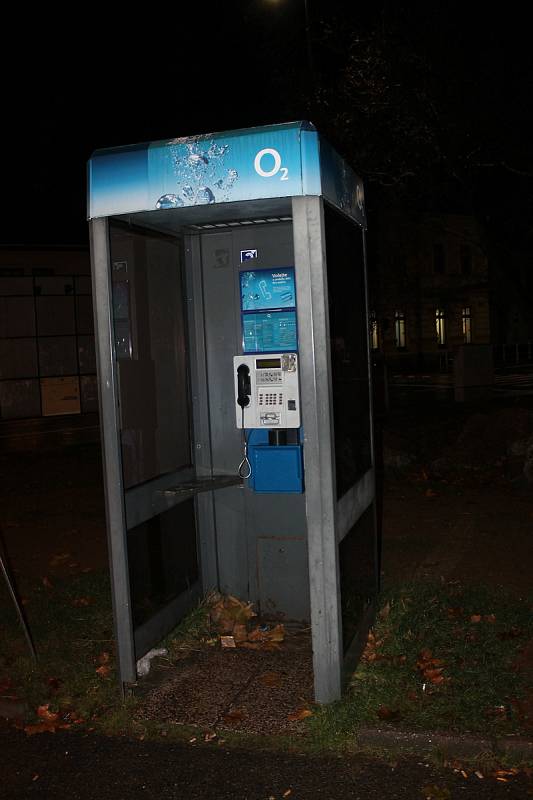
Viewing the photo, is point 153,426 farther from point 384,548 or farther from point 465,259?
point 465,259

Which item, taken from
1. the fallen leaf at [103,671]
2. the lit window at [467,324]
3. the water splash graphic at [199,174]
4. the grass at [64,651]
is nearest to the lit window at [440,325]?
the lit window at [467,324]

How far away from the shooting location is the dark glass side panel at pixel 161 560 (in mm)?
5164

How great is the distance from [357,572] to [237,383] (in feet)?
4.68

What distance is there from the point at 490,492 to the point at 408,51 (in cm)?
625

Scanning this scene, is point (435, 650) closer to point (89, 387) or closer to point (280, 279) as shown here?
point (280, 279)

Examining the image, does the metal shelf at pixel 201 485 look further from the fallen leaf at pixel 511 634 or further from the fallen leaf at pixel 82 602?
the fallen leaf at pixel 511 634

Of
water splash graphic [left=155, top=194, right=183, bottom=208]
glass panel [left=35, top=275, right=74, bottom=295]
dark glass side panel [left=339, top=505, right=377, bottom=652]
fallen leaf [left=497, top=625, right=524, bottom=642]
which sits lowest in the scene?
fallen leaf [left=497, top=625, right=524, bottom=642]

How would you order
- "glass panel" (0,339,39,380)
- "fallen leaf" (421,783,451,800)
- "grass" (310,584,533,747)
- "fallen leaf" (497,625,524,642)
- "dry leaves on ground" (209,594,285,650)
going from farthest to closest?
"glass panel" (0,339,39,380) → "dry leaves on ground" (209,594,285,650) → "fallen leaf" (497,625,524,642) → "grass" (310,584,533,747) → "fallen leaf" (421,783,451,800)

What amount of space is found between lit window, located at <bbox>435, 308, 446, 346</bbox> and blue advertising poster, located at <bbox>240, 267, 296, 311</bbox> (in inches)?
1898

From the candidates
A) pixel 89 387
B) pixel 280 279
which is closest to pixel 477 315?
pixel 89 387

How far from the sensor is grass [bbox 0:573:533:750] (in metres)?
4.39

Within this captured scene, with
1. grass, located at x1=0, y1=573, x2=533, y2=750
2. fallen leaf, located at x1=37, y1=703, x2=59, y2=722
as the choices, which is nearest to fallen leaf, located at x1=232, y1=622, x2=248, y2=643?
grass, located at x1=0, y1=573, x2=533, y2=750

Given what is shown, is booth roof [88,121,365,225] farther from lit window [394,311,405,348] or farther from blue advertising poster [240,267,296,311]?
lit window [394,311,405,348]

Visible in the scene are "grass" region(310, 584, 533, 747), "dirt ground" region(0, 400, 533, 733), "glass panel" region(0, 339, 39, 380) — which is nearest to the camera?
"grass" region(310, 584, 533, 747)
